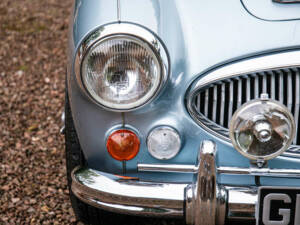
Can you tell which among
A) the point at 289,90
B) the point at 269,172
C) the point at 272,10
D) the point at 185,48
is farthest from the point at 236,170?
the point at 272,10

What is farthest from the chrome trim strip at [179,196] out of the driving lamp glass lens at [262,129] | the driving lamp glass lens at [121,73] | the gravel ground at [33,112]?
the gravel ground at [33,112]

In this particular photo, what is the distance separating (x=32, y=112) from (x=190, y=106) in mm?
1832

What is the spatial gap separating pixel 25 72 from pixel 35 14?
1142mm

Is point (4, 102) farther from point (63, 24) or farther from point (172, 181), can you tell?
point (172, 181)

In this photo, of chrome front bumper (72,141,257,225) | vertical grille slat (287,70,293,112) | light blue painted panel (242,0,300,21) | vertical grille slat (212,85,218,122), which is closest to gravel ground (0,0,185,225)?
chrome front bumper (72,141,257,225)

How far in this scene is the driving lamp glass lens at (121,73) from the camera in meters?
1.53

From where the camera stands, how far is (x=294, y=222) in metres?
1.49

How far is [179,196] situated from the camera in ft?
5.17

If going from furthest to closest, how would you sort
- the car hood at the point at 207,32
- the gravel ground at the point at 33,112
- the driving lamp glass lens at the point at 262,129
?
the gravel ground at the point at 33,112
the car hood at the point at 207,32
the driving lamp glass lens at the point at 262,129

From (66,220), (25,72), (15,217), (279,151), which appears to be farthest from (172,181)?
(25,72)

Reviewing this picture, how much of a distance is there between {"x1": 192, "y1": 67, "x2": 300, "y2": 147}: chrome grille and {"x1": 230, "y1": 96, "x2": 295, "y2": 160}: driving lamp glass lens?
5.4 inches

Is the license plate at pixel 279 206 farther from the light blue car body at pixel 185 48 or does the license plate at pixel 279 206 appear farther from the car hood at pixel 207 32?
the car hood at pixel 207 32

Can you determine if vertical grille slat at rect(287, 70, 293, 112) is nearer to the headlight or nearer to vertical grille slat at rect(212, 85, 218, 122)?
vertical grille slat at rect(212, 85, 218, 122)

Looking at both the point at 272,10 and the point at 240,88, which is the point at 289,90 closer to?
the point at 240,88
